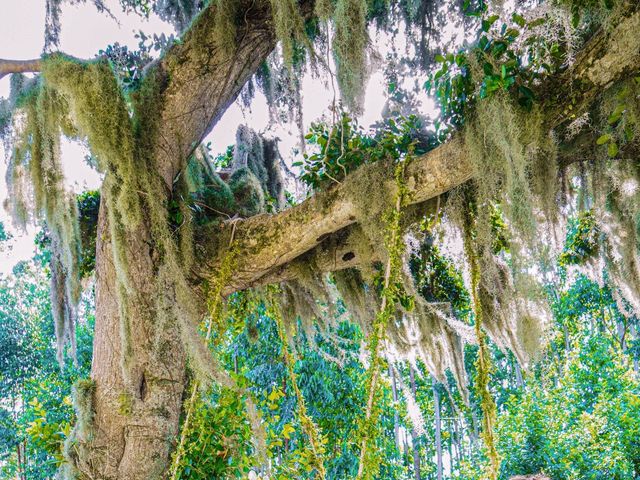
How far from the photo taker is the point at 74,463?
211 centimetres

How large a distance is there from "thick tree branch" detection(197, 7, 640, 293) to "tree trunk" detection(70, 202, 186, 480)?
0.45 meters

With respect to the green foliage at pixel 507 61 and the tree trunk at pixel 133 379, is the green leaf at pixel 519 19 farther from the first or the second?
the tree trunk at pixel 133 379

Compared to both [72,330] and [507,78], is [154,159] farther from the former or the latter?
[507,78]

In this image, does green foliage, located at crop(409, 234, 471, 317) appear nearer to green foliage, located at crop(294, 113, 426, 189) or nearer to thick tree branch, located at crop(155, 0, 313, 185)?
green foliage, located at crop(294, 113, 426, 189)

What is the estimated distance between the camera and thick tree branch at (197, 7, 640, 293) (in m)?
1.84

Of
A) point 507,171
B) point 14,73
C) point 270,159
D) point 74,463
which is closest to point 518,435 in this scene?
point 270,159

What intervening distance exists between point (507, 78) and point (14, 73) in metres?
2.28

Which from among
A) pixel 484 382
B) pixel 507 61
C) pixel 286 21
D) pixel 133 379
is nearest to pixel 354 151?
pixel 286 21

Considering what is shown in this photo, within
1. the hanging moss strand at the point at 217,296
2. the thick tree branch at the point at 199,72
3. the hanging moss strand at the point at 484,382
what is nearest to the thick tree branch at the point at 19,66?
the thick tree branch at the point at 199,72

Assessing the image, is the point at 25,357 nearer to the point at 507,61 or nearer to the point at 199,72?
the point at 199,72

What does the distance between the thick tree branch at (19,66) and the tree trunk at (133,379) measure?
27.7 inches

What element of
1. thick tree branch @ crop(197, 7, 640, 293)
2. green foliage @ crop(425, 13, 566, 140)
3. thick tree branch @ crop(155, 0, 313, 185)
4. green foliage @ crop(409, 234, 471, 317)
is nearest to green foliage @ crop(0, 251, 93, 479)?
thick tree branch @ crop(197, 7, 640, 293)

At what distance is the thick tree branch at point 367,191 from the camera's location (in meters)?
1.84

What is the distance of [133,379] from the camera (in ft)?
7.36
